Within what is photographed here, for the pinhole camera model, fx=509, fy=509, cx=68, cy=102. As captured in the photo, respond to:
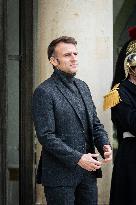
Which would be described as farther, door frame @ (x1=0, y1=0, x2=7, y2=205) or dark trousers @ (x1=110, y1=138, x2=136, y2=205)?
dark trousers @ (x1=110, y1=138, x2=136, y2=205)

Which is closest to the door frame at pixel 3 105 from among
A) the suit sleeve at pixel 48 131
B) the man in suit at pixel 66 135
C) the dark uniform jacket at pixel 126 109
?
the man in suit at pixel 66 135

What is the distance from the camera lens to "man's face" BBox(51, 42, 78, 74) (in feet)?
12.3

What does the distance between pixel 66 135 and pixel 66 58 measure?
0.57m

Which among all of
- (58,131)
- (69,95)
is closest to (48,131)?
(58,131)

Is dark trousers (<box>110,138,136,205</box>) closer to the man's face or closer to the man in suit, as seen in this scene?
the man in suit

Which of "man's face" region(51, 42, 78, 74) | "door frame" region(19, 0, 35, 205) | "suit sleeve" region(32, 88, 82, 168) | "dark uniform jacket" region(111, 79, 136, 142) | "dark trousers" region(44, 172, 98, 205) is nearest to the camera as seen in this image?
"suit sleeve" region(32, 88, 82, 168)

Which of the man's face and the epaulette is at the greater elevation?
the man's face

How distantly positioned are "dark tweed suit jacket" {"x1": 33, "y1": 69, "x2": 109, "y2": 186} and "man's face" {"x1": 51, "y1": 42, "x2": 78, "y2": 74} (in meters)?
0.10

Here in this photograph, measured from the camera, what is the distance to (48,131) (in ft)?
11.7

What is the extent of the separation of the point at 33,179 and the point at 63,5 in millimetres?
1779

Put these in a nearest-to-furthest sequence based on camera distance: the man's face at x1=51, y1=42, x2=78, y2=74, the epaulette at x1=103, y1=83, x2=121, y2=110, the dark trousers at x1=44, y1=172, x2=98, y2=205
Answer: the dark trousers at x1=44, y1=172, x2=98, y2=205
the man's face at x1=51, y1=42, x2=78, y2=74
the epaulette at x1=103, y1=83, x2=121, y2=110

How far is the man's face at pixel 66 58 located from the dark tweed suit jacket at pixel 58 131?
98 millimetres

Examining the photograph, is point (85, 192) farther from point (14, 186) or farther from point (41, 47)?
point (41, 47)

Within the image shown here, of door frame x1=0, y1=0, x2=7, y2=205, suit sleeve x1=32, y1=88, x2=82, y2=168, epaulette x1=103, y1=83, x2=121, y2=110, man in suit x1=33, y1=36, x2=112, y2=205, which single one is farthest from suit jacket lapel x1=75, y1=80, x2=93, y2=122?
door frame x1=0, y1=0, x2=7, y2=205
